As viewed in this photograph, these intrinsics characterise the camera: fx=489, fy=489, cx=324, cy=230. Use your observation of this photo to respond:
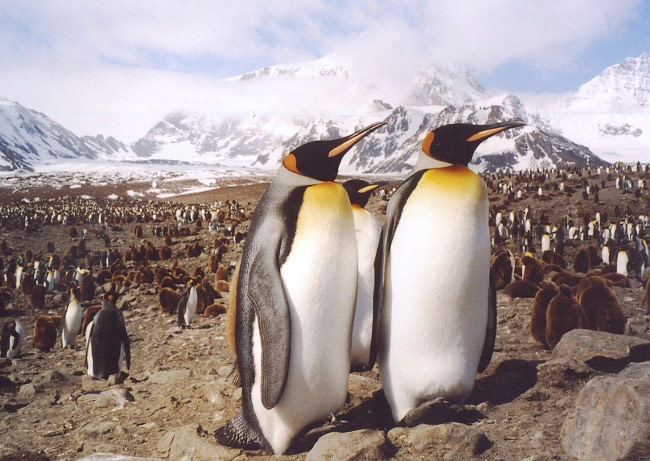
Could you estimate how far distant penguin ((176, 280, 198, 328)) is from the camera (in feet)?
28.4

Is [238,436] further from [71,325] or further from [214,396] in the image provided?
[71,325]

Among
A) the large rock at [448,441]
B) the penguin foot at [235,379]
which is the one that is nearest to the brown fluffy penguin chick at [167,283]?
the penguin foot at [235,379]

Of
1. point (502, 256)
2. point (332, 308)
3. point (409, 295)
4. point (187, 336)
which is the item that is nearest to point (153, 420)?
point (332, 308)

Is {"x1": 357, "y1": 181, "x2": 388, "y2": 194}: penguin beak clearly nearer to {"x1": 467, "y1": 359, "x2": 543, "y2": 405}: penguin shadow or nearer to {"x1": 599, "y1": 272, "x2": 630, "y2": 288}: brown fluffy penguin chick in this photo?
{"x1": 467, "y1": 359, "x2": 543, "y2": 405}: penguin shadow

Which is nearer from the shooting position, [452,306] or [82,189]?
[452,306]

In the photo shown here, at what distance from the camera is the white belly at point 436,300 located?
280 cm

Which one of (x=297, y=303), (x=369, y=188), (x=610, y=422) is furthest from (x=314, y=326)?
(x=369, y=188)

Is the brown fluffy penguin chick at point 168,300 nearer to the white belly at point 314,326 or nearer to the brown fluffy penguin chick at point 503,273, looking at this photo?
the brown fluffy penguin chick at point 503,273

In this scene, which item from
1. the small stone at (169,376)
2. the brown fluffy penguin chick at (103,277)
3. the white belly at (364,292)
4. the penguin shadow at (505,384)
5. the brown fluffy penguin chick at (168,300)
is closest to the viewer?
the penguin shadow at (505,384)

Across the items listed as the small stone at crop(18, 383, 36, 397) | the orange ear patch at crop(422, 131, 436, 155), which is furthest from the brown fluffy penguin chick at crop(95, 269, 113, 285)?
the orange ear patch at crop(422, 131, 436, 155)

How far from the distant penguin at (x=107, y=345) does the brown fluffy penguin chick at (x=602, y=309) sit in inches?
213

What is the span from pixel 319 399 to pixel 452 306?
3.03ft

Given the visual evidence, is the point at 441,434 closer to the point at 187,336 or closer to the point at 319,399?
the point at 319,399

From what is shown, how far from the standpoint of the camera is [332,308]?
8.96 feet
